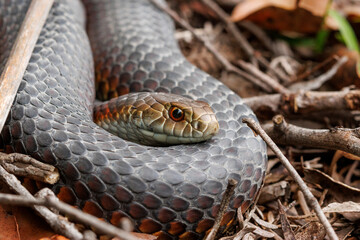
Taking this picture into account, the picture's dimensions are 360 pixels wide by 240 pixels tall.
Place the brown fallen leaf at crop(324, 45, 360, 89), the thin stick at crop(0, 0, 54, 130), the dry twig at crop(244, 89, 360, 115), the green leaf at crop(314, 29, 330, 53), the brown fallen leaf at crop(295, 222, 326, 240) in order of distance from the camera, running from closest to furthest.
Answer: the thin stick at crop(0, 0, 54, 130) < the brown fallen leaf at crop(295, 222, 326, 240) < the dry twig at crop(244, 89, 360, 115) < the brown fallen leaf at crop(324, 45, 360, 89) < the green leaf at crop(314, 29, 330, 53)

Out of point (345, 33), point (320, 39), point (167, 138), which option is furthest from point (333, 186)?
point (320, 39)

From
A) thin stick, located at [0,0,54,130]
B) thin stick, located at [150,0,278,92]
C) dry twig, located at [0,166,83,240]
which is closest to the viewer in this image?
dry twig, located at [0,166,83,240]

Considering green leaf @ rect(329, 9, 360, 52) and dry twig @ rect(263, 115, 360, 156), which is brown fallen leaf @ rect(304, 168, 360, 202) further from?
green leaf @ rect(329, 9, 360, 52)

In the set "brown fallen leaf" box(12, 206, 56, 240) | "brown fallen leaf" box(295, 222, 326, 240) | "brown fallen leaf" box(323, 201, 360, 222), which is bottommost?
"brown fallen leaf" box(295, 222, 326, 240)

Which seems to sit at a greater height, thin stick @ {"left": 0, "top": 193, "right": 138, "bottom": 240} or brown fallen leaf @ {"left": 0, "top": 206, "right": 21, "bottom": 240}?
thin stick @ {"left": 0, "top": 193, "right": 138, "bottom": 240}

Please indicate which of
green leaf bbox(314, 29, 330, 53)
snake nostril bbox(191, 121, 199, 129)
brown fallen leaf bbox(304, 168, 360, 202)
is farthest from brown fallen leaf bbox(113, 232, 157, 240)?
green leaf bbox(314, 29, 330, 53)

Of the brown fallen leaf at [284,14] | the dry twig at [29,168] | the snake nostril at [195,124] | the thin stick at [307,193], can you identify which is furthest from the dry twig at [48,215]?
the brown fallen leaf at [284,14]

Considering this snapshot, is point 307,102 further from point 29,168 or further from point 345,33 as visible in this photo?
point 29,168

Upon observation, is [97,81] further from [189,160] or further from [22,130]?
[189,160]
